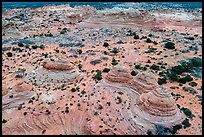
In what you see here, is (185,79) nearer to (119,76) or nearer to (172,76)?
(172,76)

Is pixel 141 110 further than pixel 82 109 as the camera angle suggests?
No

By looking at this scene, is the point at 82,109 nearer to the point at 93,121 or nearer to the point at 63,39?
the point at 93,121

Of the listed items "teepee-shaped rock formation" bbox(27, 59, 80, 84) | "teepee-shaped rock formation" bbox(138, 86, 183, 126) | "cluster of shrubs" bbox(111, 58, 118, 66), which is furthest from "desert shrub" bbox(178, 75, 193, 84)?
"teepee-shaped rock formation" bbox(27, 59, 80, 84)

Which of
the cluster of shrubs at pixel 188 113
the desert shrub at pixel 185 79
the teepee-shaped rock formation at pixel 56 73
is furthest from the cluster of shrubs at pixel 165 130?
the teepee-shaped rock formation at pixel 56 73

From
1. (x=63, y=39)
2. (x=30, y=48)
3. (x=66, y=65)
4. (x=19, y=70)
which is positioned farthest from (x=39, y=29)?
(x=66, y=65)

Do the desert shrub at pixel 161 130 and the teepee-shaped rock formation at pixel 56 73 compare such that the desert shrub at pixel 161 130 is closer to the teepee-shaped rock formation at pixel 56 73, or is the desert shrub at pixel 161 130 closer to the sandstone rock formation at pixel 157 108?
the sandstone rock formation at pixel 157 108

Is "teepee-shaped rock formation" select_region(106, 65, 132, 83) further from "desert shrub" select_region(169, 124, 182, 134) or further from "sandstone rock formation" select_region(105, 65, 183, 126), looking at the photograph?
"desert shrub" select_region(169, 124, 182, 134)

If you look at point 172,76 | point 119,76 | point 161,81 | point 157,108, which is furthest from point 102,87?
point 172,76
